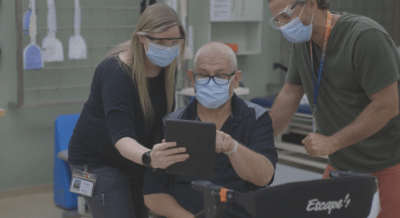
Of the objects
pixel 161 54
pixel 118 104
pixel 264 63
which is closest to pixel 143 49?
pixel 161 54

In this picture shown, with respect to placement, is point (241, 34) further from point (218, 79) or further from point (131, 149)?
point (131, 149)

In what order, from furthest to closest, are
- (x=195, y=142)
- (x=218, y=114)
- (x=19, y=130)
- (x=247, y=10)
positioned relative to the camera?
1. (x=247, y=10)
2. (x=19, y=130)
3. (x=218, y=114)
4. (x=195, y=142)

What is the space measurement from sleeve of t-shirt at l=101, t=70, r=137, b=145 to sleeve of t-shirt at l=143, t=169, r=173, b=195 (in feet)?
0.47

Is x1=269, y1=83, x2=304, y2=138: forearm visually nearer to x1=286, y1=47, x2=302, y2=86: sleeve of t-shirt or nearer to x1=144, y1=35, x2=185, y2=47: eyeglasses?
x1=286, y1=47, x2=302, y2=86: sleeve of t-shirt

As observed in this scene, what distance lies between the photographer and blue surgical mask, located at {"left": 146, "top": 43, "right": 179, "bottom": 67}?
1820mm

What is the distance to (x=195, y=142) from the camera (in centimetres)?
137

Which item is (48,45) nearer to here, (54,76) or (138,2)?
(54,76)

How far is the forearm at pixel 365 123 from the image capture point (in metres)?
1.67

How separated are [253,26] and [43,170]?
2.41 m

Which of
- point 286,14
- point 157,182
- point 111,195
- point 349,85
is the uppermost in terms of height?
point 286,14

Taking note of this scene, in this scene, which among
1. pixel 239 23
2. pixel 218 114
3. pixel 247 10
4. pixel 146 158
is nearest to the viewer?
pixel 146 158

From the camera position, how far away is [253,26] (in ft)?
17.0

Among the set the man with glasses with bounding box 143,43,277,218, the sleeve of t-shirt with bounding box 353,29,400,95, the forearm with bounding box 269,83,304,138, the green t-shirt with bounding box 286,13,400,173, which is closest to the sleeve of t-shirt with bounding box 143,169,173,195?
the man with glasses with bounding box 143,43,277,218

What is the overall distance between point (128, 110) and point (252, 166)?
0.47 metres
